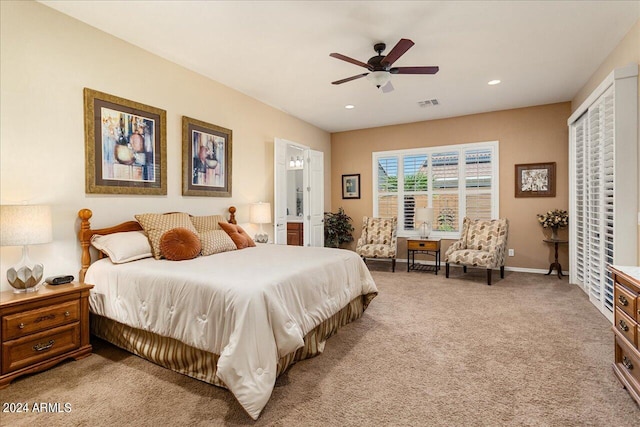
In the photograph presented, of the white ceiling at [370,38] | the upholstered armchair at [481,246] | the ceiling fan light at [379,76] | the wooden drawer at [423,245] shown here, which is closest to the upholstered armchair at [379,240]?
the wooden drawer at [423,245]

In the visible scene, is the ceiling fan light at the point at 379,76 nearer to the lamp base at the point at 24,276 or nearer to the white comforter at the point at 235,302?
the white comforter at the point at 235,302

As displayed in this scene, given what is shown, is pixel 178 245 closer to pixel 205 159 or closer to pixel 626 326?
pixel 205 159

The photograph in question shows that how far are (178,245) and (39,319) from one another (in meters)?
1.03

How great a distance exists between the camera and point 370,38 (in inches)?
124

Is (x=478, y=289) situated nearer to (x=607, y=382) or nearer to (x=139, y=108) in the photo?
(x=607, y=382)

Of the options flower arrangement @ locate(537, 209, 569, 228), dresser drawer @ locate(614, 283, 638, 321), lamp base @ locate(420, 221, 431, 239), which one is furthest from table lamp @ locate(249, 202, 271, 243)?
flower arrangement @ locate(537, 209, 569, 228)

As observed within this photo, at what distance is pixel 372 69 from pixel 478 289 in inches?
127

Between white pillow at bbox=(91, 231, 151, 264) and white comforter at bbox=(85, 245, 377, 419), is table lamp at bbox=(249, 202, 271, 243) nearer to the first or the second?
white comforter at bbox=(85, 245, 377, 419)

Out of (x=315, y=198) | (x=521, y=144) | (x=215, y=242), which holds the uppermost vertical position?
(x=521, y=144)

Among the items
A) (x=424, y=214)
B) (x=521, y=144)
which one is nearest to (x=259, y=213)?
(x=424, y=214)

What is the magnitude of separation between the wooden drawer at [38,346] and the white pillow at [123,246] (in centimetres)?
57

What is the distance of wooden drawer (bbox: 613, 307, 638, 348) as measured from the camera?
189cm

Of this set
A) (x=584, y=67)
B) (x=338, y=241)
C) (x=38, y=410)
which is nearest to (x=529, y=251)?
(x=584, y=67)

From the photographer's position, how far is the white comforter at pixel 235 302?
1.76m
